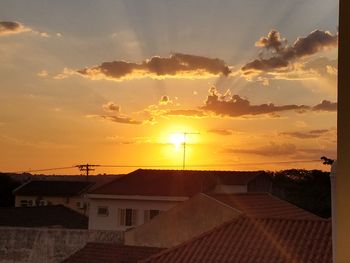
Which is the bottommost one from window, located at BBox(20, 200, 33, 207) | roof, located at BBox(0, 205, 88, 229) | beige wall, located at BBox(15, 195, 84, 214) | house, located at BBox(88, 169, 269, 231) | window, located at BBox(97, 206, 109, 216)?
window, located at BBox(20, 200, 33, 207)

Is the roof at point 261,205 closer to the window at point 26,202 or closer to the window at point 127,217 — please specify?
the window at point 127,217

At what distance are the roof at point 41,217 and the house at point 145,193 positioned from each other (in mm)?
2795

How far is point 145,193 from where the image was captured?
32219 mm

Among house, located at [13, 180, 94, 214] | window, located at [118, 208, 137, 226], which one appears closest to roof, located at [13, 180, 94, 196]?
Answer: house, located at [13, 180, 94, 214]

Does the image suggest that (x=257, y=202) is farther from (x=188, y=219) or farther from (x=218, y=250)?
(x=218, y=250)

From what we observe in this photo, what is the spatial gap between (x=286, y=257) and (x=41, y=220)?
23.6 metres

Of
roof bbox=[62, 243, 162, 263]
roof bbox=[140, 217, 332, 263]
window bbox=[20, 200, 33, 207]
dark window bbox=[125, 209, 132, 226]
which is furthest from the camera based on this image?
window bbox=[20, 200, 33, 207]

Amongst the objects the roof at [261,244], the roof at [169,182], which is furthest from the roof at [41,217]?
the roof at [261,244]

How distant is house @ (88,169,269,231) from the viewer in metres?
31.7

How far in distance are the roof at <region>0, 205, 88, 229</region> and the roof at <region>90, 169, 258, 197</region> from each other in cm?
343

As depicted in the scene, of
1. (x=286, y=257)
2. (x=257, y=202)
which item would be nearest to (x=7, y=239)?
(x=257, y=202)

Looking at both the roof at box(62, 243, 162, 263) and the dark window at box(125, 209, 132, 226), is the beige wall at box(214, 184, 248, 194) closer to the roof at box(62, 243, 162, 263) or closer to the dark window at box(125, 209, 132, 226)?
the dark window at box(125, 209, 132, 226)

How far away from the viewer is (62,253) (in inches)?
882

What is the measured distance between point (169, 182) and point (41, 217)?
830 cm
